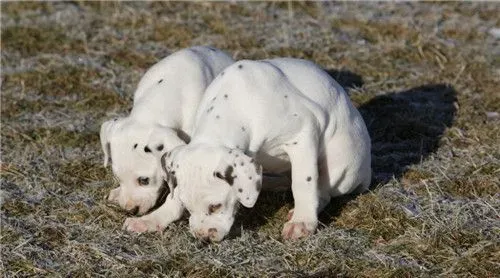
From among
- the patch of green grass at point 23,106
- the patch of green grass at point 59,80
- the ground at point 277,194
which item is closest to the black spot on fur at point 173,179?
the ground at point 277,194

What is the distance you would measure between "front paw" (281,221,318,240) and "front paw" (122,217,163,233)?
904 mm

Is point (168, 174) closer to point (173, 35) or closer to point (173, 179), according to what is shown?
point (173, 179)

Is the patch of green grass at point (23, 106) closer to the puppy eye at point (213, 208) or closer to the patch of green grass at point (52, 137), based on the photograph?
the patch of green grass at point (52, 137)

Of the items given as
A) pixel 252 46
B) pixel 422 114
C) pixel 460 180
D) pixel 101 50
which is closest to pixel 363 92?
pixel 422 114

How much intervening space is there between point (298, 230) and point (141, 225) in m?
1.13

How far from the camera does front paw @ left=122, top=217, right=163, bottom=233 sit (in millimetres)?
6539

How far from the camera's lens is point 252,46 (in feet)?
36.7

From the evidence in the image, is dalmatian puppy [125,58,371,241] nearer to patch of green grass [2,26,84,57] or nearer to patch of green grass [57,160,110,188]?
patch of green grass [57,160,110,188]

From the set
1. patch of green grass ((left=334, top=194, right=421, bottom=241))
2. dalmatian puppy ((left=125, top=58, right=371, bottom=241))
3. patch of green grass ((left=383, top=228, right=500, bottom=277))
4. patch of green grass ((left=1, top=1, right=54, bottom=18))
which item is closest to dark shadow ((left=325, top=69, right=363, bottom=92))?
dalmatian puppy ((left=125, top=58, right=371, bottom=241))

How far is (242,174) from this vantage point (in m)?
5.74

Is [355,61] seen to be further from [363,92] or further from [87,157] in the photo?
[87,157]

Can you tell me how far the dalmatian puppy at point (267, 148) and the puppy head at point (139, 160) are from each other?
0.24m

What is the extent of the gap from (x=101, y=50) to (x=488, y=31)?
478cm

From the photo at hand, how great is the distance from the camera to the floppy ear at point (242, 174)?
5.73 metres
